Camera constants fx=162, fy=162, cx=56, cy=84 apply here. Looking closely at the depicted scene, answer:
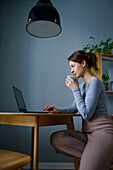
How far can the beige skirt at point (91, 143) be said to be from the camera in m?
0.95

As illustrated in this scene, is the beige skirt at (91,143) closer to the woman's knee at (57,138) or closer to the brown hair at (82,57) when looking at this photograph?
the woman's knee at (57,138)

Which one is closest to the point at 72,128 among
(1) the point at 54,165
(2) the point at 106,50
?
(1) the point at 54,165

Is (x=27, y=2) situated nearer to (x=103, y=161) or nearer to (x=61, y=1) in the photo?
(x=61, y=1)

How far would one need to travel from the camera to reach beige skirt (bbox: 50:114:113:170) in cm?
95

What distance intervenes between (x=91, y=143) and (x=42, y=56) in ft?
5.02

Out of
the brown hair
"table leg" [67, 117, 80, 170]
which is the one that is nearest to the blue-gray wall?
"table leg" [67, 117, 80, 170]

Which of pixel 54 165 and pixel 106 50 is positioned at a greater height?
pixel 106 50

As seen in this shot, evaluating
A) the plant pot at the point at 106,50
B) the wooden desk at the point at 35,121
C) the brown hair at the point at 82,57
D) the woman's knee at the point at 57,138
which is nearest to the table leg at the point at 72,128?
the wooden desk at the point at 35,121

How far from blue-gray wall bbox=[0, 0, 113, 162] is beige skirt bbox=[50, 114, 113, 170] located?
99 cm

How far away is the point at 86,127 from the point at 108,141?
0.65 feet

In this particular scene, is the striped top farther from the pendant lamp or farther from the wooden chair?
the pendant lamp

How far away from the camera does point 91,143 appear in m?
1.02

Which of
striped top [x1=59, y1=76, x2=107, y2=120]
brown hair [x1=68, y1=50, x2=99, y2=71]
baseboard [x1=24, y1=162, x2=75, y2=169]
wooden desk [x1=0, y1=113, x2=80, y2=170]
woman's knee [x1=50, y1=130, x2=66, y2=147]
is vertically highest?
brown hair [x1=68, y1=50, x2=99, y2=71]

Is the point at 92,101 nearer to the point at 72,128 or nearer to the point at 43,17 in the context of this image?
the point at 72,128
